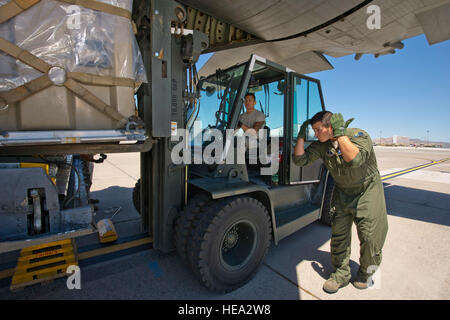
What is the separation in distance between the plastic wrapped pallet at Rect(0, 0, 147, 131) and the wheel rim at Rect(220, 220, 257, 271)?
62.2 inches

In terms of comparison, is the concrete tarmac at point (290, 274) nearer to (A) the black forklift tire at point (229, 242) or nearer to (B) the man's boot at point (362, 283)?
(B) the man's boot at point (362, 283)

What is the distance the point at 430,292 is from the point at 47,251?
159 inches

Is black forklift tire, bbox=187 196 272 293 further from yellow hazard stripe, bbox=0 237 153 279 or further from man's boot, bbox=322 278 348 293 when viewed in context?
yellow hazard stripe, bbox=0 237 153 279

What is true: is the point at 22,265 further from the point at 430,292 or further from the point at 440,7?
the point at 440,7

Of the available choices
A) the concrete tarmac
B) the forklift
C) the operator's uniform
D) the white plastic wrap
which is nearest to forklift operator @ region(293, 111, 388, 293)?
the operator's uniform

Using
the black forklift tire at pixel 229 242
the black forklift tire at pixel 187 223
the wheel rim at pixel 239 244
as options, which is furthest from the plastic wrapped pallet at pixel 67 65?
the wheel rim at pixel 239 244

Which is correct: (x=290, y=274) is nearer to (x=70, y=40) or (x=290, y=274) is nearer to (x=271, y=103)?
(x=271, y=103)

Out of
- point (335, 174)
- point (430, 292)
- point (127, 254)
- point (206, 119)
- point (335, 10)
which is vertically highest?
point (335, 10)

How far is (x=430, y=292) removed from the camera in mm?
2312

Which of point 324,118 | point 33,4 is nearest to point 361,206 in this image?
point 324,118

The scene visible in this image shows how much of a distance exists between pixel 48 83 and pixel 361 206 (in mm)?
2917

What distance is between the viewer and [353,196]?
96.8 inches

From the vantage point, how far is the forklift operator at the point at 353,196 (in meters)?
2.17
